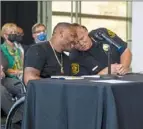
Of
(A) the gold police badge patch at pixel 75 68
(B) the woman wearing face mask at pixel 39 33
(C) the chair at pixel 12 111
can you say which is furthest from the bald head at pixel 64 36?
(B) the woman wearing face mask at pixel 39 33

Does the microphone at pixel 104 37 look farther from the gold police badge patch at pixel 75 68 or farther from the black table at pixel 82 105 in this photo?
the black table at pixel 82 105

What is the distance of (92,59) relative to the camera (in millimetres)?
3941

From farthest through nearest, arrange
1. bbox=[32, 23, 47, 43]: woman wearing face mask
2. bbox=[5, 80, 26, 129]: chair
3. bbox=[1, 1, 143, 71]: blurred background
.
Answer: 1. bbox=[1, 1, 143, 71]: blurred background
2. bbox=[32, 23, 47, 43]: woman wearing face mask
3. bbox=[5, 80, 26, 129]: chair

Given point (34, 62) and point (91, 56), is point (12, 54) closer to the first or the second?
point (91, 56)

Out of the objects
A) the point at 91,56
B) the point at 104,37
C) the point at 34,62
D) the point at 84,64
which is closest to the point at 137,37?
the point at 91,56

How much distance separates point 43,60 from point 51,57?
8cm

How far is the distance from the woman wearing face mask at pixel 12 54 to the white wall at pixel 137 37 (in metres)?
1.22

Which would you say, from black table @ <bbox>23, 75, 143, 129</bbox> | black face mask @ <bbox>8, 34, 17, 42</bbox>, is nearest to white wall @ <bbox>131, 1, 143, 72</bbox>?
black face mask @ <bbox>8, 34, 17, 42</bbox>

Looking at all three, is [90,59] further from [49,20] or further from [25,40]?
[49,20]

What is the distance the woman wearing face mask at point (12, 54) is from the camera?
4.70 meters

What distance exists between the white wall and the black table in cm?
183

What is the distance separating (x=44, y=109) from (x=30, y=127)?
0.16m

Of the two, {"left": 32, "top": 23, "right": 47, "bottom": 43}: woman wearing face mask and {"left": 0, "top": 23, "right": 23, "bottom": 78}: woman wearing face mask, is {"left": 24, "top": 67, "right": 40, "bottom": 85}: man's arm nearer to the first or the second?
{"left": 0, "top": 23, "right": 23, "bottom": 78}: woman wearing face mask

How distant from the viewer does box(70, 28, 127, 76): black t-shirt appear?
377 cm
